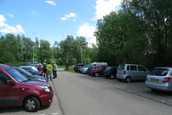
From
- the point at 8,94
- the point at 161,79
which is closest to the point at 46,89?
the point at 8,94

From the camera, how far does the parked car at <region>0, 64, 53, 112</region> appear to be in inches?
209

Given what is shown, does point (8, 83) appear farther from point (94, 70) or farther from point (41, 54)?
point (41, 54)

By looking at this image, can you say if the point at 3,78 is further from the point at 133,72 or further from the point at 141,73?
the point at 141,73

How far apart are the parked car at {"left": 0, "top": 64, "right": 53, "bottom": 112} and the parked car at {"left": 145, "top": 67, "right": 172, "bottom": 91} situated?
19.9 feet

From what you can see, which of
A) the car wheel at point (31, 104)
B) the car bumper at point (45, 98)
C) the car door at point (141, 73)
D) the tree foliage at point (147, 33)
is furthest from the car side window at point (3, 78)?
the tree foliage at point (147, 33)

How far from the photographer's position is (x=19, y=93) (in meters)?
5.38

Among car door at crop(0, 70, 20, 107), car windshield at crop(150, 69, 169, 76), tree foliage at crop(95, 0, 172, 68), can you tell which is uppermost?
tree foliage at crop(95, 0, 172, 68)

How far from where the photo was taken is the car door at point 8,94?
5.29 m

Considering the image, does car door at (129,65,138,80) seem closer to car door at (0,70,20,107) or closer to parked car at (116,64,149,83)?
parked car at (116,64,149,83)

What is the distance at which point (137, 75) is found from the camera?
571 inches

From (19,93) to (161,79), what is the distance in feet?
23.2

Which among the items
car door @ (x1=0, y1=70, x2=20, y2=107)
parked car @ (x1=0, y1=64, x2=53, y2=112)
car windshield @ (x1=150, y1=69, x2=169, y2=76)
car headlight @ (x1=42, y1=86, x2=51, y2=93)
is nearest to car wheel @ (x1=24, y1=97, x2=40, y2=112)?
parked car @ (x1=0, y1=64, x2=53, y2=112)

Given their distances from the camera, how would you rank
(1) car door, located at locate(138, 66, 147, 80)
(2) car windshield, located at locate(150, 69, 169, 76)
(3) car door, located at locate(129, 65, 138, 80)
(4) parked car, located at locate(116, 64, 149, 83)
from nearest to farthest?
1. (2) car windshield, located at locate(150, 69, 169, 76)
2. (4) parked car, located at locate(116, 64, 149, 83)
3. (3) car door, located at locate(129, 65, 138, 80)
4. (1) car door, located at locate(138, 66, 147, 80)

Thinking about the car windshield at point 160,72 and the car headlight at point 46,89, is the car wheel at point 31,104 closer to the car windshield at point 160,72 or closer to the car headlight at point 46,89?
the car headlight at point 46,89
